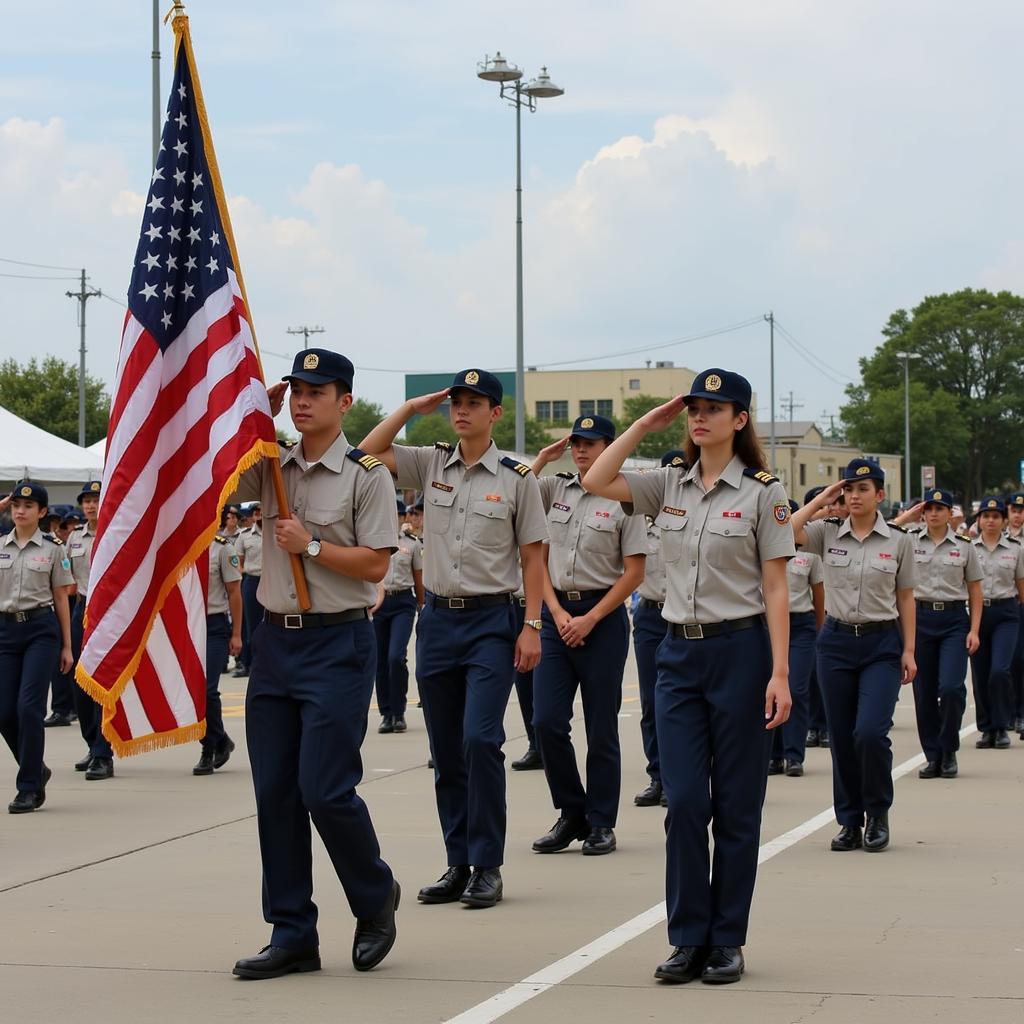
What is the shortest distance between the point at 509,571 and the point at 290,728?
1954mm

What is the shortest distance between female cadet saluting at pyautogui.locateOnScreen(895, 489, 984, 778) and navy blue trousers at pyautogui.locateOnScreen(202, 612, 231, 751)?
5143 mm

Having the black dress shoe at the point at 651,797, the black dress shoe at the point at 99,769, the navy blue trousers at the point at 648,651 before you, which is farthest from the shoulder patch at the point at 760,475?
the black dress shoe at the point at 99,769

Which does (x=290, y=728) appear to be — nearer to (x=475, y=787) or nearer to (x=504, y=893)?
(x=475, y=787)

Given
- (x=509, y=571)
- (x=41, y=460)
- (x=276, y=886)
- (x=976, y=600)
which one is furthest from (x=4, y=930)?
(x=41, y=460)

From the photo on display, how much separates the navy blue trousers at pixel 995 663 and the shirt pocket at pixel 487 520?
7479 millimetres

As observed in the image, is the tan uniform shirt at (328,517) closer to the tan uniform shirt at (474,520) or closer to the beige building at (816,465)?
the tan uniform shirt at (474,520)

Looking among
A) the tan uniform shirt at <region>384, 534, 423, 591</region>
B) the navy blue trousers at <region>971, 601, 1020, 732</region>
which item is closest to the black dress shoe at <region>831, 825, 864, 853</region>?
the navy blue trousers at <region>971, 601, 1020, 732</region>

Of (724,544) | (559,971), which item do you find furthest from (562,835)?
(724,544)

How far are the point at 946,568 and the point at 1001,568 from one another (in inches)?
80.1

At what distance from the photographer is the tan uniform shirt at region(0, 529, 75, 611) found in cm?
1138

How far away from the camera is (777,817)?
35.3 ft

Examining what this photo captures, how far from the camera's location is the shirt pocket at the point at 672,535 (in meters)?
6.93

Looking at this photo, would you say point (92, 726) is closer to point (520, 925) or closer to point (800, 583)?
point (800, 583)

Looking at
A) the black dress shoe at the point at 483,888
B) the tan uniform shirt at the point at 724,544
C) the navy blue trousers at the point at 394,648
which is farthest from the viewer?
the navy blue trousers at the point at 394,648
